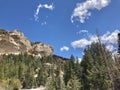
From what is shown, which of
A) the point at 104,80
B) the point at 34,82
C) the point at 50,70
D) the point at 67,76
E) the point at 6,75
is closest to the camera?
the point at 104,80

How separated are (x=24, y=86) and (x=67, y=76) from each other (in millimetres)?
40700

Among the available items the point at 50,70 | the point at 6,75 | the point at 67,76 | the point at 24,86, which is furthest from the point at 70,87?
the point at 50,70

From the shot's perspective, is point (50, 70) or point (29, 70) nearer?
point (29, 70)

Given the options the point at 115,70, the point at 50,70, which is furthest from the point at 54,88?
the point at 50,70

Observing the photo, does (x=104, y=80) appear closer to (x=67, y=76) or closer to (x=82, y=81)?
(x=82, y=81)

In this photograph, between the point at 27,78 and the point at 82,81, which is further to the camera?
the point at 27,78

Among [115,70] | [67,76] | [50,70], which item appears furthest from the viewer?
[50,70]

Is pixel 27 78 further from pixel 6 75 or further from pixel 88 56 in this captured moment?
pixel 88 56

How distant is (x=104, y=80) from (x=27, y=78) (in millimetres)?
85138

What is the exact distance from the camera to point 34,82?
445 feet

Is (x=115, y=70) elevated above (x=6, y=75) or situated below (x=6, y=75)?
below

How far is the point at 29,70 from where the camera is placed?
448 ft

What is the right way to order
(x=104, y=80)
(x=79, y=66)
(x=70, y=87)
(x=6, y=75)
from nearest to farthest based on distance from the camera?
(x=104, y=80) → (x=70, y=87) → (x=79, y=66) → (x=6, y=75)

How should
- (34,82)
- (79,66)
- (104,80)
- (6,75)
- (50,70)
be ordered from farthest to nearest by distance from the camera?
(50,70)
(34,82)
(6,75)
(79,66)
(104,80)
